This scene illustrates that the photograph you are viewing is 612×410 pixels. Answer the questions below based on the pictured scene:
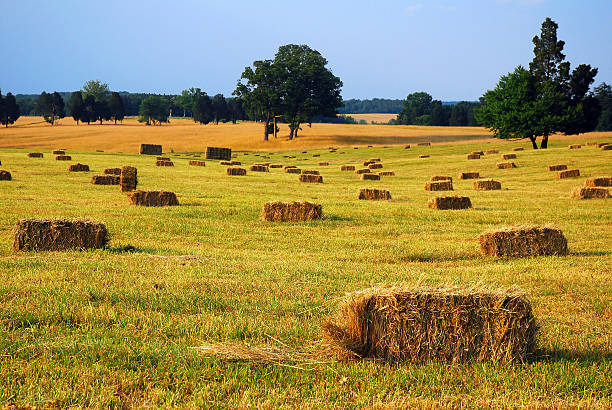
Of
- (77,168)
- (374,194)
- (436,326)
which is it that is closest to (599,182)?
(374,194)

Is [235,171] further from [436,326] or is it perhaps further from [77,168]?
[436,326]

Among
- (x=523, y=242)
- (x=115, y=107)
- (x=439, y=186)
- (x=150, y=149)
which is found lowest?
(x=150, y=149)

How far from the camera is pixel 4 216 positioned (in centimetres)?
1712

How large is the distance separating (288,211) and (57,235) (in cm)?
751

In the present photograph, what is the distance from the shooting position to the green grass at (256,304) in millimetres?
5703

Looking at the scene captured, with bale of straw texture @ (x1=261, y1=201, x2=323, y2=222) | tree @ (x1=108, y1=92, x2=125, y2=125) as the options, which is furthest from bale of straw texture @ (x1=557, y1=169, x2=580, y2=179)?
tree @ (x1=108, y1=92, x2=125, y2=125)

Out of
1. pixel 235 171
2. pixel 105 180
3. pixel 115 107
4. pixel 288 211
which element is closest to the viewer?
pixel 288 211

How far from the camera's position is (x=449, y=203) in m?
22.2

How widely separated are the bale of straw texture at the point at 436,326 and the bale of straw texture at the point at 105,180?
25422 millimetres

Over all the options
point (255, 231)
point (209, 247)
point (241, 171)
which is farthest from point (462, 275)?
point (241, 171)

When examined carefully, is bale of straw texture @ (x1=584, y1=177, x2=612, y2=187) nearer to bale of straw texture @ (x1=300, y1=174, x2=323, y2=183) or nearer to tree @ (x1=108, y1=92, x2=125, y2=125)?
bale of straw texture @ (x1=300, y1=174, x2=323, y2=183)

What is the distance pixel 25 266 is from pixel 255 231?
710 centimetres

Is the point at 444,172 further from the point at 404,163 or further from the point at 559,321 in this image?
the point at 559,321

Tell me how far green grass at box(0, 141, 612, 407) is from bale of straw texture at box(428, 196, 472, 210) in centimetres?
172
